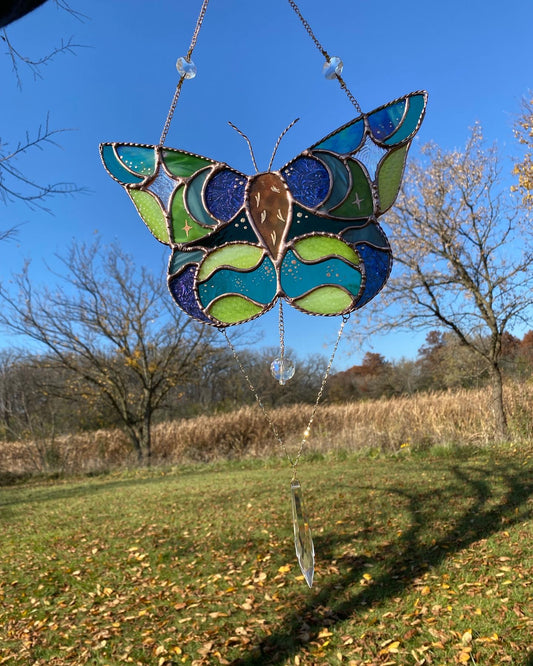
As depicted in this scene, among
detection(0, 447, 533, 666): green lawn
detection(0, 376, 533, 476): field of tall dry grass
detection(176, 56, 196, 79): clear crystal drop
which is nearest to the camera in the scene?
detection(176, 56, 196, 79): clear crystal drop

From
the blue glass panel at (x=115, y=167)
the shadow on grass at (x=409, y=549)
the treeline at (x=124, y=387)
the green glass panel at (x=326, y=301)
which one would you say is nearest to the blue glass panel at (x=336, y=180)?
the green glass panel at (x=326, y=301)

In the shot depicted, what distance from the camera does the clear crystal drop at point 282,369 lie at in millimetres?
2273

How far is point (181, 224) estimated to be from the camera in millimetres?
2174

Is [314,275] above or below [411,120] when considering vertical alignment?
below

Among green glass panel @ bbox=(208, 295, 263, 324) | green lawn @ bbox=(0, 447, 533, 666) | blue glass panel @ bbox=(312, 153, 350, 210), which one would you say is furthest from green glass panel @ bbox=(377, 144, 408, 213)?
green lawn @ bbox=(0, 447, 533, 666)

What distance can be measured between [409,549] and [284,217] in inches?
188

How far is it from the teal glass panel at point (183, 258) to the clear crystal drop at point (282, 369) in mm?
614

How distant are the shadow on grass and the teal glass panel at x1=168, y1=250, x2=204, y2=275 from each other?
3.16 meters

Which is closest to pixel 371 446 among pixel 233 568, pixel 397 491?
pixel 397 491

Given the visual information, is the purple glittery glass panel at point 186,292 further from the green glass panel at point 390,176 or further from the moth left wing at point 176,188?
the green glass panel at point 390,176

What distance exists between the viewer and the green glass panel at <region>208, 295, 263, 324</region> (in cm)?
214

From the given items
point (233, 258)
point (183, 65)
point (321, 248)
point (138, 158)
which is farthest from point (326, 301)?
point (183, 65)

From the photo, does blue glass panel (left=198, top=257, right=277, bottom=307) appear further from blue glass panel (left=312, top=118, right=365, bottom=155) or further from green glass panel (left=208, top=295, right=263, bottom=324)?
blue glass panel (left=312, top=118, right=365, bottom=155)

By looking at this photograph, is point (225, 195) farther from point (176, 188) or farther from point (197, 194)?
point (176, 188)
